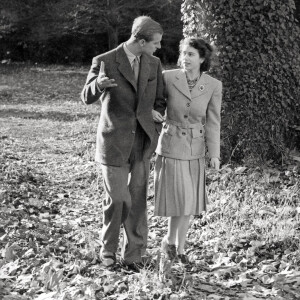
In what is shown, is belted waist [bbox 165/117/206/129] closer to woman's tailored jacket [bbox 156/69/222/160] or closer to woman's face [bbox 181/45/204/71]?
woman's tailored jacket [bbox 156/69/222/160]

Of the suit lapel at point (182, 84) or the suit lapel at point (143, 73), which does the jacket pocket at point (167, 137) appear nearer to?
the suit lapel at point (182, 84)

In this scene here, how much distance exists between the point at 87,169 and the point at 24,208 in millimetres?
A: 1861

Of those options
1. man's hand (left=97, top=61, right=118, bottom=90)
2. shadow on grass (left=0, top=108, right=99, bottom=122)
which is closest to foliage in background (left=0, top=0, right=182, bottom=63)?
shadow on grass (left=0, top=108, right=99, bottom=122)

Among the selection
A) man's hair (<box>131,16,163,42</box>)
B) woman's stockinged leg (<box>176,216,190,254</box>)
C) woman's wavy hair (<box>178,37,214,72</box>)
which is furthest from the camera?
woman's stockinged leg (<box>176,216,190,254</box>)

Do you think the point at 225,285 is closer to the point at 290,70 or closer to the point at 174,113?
the point at 174,113

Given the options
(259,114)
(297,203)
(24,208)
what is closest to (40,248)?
(24,208)

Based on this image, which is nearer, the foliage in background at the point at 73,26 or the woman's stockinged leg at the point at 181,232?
the woman's stockinged leg at the point at 181,232

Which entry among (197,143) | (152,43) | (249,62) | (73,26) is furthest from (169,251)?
(73,26)

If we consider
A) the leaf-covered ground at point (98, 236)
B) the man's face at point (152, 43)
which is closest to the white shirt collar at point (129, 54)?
the man's face at point (152, 43)

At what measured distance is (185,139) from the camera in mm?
4812

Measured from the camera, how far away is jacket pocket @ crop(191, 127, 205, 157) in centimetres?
482

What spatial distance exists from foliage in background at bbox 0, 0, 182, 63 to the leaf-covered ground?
64.4 ft

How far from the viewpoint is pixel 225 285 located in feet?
14.9

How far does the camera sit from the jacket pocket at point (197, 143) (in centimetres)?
482
